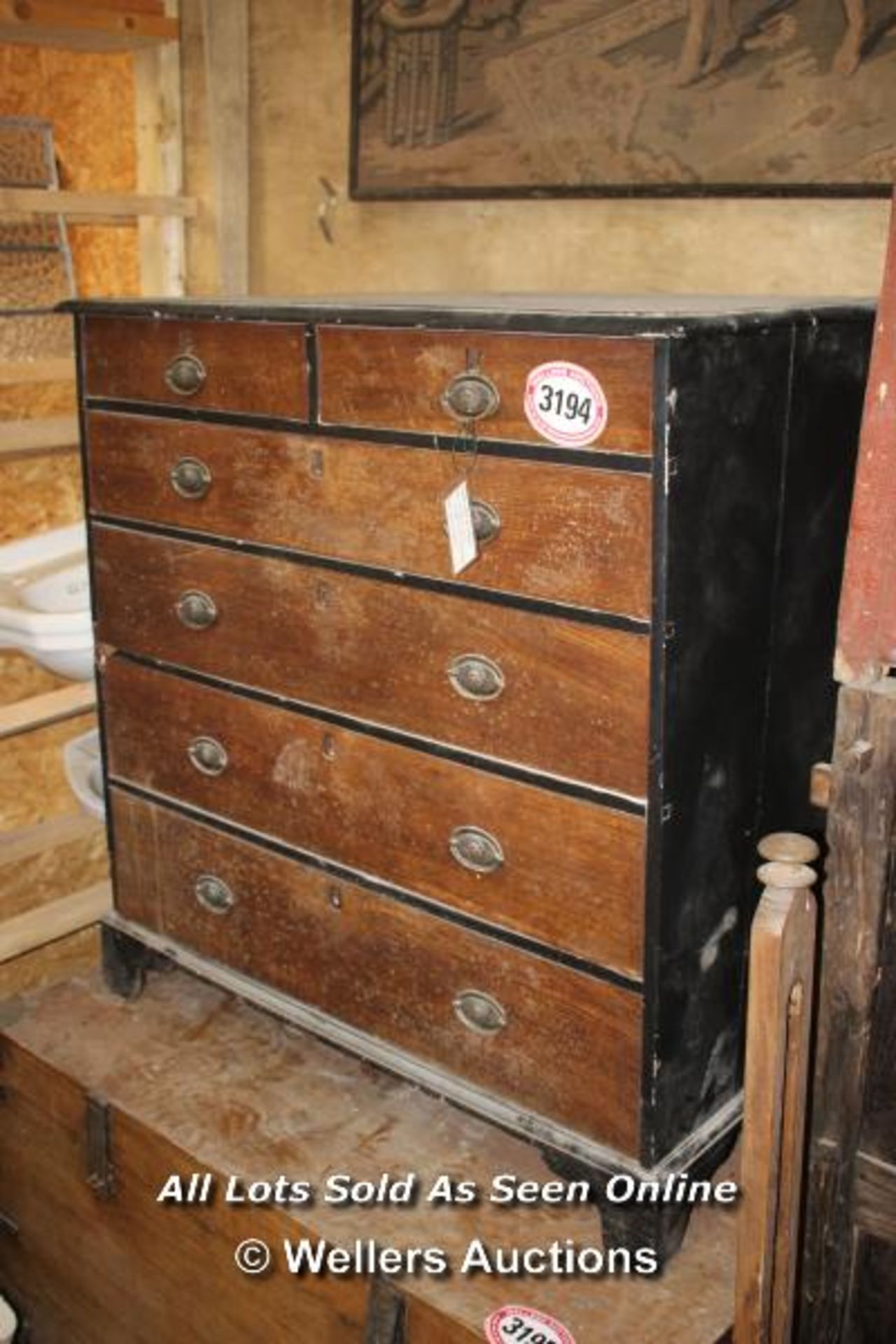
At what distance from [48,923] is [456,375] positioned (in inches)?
72.6

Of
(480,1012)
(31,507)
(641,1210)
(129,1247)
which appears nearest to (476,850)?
(480,1012)

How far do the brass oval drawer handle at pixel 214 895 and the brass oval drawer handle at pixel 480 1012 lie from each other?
0.51 meters

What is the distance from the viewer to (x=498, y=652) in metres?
1.84

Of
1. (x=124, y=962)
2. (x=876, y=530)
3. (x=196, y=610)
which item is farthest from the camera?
(x=124, y=962)

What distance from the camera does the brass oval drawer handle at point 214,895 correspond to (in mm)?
2352

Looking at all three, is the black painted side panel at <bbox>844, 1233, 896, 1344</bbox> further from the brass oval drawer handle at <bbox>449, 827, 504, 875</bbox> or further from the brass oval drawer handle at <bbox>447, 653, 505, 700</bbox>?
the brass oval drawer handle at <bbox>447, 653, 505, 700</bbox>

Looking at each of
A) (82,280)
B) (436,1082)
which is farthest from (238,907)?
(82,280)

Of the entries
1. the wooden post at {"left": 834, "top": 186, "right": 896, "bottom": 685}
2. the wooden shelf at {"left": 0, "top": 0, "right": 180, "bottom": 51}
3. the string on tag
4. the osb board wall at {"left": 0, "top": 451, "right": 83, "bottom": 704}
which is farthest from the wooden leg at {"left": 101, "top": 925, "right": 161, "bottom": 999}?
the wooden shelf at {"left": 0, "top": 0, "right": 180, "bottom": 51}

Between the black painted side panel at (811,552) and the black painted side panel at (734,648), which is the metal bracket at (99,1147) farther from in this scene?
the black painted side panel at (811,552)

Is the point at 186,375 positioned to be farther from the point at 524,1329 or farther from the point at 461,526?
the point at 524,1329

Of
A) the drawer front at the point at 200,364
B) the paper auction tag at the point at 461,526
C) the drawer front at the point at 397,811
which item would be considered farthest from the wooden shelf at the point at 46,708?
the paper auction tag at the point at 461,526

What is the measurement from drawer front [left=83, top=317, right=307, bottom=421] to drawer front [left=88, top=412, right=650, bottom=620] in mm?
44

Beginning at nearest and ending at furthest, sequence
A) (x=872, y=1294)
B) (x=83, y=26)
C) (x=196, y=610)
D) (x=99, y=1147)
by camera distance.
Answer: (x=872, y=1294) < (x=196, y=610) < (x=99, y=1147) < (x=83, y=26)

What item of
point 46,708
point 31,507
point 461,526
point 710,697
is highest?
point 461,526
